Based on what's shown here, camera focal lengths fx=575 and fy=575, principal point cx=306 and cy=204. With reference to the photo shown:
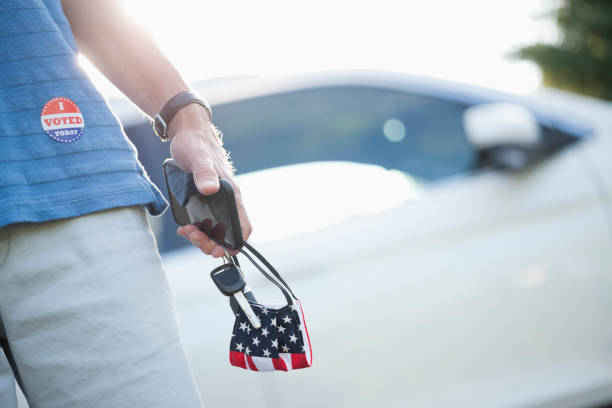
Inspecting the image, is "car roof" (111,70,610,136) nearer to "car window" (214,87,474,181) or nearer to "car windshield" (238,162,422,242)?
"car window" (214,87,474,181)

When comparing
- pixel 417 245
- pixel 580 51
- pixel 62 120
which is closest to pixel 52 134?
pixel 62 120

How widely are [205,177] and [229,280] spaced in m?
0.17

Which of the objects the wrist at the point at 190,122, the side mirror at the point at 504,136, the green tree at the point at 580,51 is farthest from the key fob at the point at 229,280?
the green tree at the point at 580,51

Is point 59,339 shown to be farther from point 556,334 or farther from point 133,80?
point 556,334

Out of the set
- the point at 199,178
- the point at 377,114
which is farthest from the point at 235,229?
the point at 377,114

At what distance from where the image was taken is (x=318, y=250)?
187cm

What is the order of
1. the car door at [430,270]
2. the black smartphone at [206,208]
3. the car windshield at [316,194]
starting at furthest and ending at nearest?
the car windshield at [316,194]
the car door at [430,270]
the black smartphone at [206,208]

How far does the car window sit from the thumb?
109 centimetres

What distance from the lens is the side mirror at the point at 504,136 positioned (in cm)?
195

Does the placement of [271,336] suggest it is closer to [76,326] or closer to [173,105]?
[76,326]

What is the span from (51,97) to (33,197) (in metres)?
0.15

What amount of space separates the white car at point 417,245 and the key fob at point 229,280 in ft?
2.90

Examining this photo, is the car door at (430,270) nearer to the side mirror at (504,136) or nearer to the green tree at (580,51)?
the side mirror at (504,136)

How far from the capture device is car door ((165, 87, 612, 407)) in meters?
1.76
